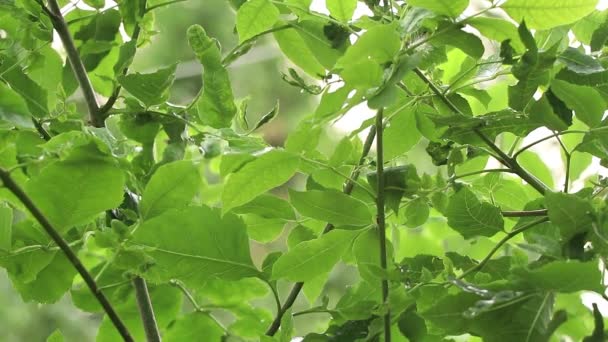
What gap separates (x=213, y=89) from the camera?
48 centimetres

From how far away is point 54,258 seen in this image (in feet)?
1.61

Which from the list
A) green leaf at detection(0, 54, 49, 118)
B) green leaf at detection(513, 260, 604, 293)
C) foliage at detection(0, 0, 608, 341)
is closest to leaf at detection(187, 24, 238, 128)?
foliage at detection(0, 0, 608, 341)

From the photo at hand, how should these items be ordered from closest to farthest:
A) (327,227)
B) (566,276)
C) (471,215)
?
(566,276) → (471,215) → (327,227)

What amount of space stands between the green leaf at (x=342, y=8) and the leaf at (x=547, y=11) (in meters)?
0.09

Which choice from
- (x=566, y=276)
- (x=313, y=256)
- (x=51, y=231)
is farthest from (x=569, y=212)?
(x=51, y=231)

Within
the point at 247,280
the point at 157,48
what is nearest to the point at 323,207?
the point at 247,280

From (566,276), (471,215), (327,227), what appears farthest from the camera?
(327,227)

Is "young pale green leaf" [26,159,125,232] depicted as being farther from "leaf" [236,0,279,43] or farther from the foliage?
"leaf" [236,0,279,43]

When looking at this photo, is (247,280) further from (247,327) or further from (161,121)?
(161,121)

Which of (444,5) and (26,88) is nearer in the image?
(444,5)

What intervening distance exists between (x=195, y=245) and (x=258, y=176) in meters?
0.07

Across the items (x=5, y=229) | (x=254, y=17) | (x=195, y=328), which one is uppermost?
(x=254, y=17)

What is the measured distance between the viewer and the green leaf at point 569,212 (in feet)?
1.23

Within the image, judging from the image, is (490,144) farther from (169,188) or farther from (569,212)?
(169,188)
